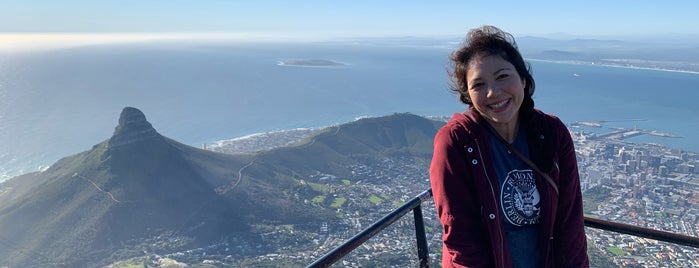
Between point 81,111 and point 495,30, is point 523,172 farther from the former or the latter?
point 81,111

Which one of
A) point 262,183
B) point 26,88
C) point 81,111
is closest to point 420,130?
point 262,183

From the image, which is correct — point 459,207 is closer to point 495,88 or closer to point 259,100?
point 495,88

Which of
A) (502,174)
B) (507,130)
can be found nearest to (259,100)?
(507,130)

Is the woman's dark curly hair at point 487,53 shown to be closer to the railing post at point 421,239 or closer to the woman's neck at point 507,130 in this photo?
the woman's neck at point 507,130

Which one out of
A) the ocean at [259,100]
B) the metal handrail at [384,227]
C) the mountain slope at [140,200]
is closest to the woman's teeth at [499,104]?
the metal handrail at [384,227]

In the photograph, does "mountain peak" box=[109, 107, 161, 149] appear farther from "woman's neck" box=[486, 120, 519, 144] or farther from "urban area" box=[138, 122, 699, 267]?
"woman's neck" box=[486, 120, 519, 144]

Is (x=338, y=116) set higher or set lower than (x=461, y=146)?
lower

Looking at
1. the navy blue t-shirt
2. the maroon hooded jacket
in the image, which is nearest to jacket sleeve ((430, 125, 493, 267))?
the maroon hooded jacket
